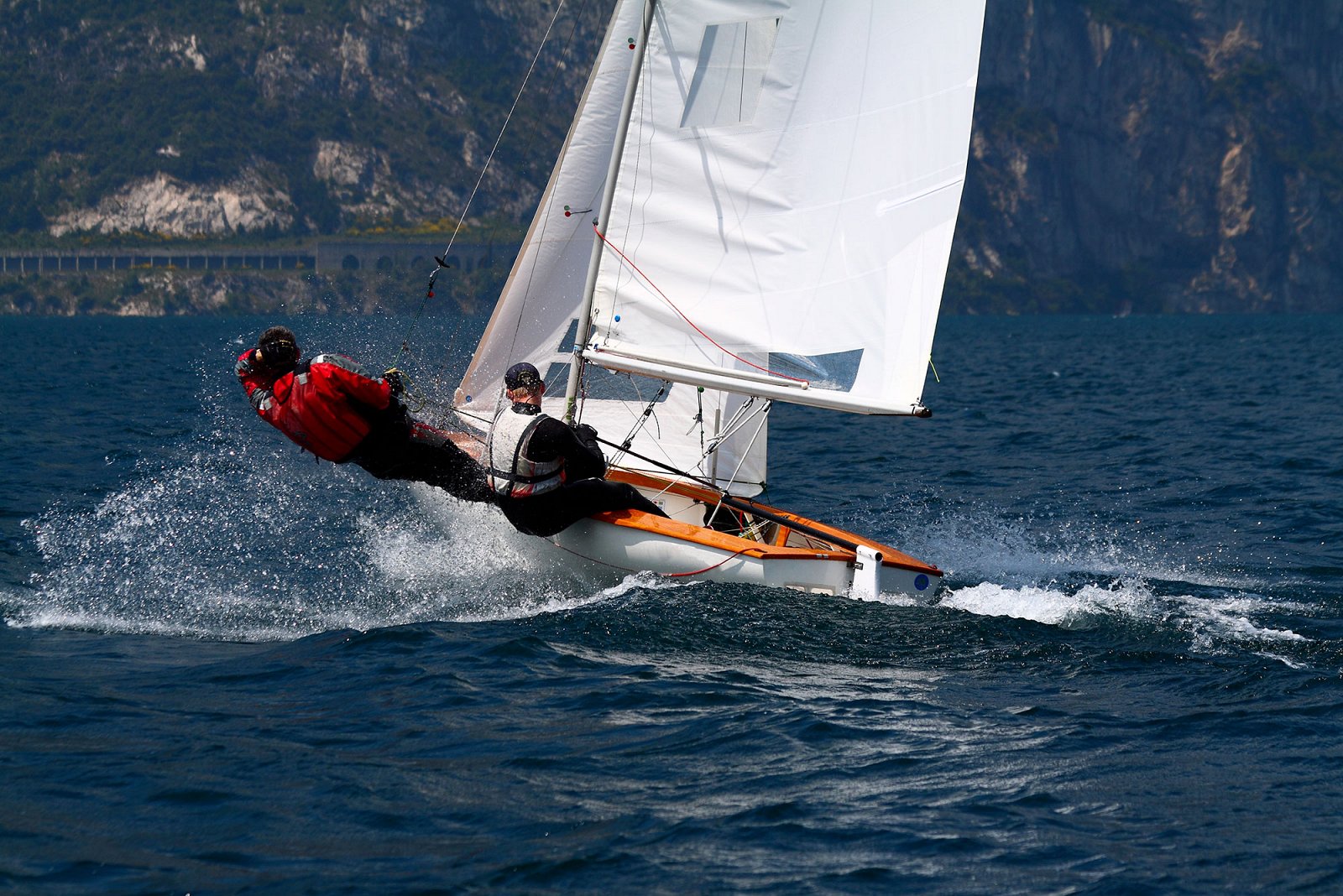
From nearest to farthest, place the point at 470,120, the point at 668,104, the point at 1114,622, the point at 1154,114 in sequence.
A: the point at 1114,622
the point at 668,104
the point at 470,120
the point at 1154,114

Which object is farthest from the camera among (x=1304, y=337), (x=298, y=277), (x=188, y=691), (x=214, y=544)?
(x=298, y=277)

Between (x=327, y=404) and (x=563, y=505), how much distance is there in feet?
5.47

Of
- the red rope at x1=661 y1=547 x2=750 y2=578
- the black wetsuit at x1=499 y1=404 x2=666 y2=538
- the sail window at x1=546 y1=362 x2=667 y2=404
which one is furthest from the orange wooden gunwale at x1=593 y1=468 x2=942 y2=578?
the sail window at x1=546 y1=362 x2=667 y2=404

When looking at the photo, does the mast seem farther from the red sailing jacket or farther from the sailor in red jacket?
the red sailing jacket

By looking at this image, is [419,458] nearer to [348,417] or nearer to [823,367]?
[348,417]

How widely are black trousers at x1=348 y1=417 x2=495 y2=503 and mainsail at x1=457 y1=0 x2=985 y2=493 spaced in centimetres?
117

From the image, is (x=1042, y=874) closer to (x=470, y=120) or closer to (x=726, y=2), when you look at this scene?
(x=726, y=2)

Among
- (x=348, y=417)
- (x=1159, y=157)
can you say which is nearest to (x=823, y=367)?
(x=348, y=417)

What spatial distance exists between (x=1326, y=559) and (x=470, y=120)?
143473 millimetres

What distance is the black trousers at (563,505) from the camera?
9.56 meters

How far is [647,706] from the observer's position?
299 inches

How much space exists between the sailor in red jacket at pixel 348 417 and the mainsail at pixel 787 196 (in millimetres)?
1273

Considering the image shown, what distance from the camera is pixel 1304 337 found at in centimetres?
6588

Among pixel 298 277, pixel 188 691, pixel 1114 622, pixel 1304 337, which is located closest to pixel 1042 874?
pixel 1114 622
